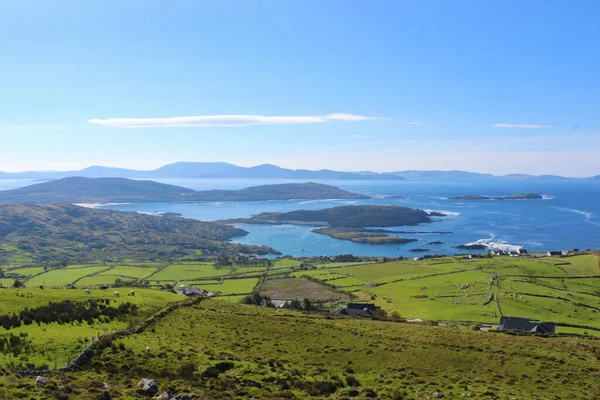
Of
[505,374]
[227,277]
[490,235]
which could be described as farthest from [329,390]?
[490,235]

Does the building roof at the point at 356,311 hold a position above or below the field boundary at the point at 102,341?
below

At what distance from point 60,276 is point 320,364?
84897 mm

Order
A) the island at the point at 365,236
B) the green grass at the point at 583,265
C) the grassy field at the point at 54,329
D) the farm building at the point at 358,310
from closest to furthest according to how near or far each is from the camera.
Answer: the grassy field at the point at 54,329, the farm building at the point at 358,310, the green grass at the point at 583,265, the island at the point at 365,236

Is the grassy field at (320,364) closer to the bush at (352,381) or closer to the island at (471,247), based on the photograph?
the bush at (352,381)

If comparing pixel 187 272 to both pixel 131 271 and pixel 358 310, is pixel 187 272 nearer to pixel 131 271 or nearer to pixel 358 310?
pixel 131 271

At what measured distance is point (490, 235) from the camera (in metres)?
170

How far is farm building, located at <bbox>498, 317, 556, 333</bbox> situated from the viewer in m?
40.3

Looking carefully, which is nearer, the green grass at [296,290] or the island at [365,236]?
the green grass at [296,290]

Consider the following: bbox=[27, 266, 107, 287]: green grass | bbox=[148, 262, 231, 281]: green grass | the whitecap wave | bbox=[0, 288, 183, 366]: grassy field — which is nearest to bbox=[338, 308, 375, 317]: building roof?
bbox=[0, 288, 183, 366]: grassy field

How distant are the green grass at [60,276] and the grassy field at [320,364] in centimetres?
6213

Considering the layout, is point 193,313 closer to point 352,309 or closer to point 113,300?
point 113,300

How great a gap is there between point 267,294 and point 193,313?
38.3 meters

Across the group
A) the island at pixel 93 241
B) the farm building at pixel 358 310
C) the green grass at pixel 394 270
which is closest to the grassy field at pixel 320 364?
the farm building at pixel 358 310

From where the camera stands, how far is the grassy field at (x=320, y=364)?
1781 centimetres
